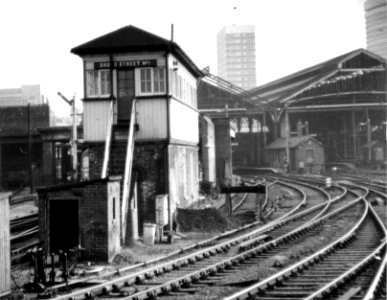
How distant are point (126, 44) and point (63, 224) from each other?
242 inches

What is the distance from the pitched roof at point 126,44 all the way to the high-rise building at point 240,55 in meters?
148

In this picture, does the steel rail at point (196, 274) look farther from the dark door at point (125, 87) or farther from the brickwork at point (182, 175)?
the dark door at point (125, 87)

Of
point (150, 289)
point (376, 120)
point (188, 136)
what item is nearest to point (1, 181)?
point (188, 136)

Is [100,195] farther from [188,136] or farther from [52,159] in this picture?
[52,159]

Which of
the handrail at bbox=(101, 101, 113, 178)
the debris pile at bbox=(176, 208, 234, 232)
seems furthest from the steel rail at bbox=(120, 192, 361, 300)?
the handrail at bbox=(101, 101, 113, 178)

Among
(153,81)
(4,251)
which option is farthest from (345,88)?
(4,251)

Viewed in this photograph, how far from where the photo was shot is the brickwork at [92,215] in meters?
11.5

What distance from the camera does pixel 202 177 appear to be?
2719cm

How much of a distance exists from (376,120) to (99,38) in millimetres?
46361

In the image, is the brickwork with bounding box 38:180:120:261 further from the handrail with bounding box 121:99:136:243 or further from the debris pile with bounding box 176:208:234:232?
the debris pile with bounding box 176:208:234:232

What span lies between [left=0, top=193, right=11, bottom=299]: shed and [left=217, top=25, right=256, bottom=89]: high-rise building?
15619 centimetres

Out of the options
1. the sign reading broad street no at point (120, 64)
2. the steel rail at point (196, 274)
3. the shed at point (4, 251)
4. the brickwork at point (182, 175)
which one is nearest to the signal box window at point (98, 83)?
the sign reading broad street no at point (120, 64)

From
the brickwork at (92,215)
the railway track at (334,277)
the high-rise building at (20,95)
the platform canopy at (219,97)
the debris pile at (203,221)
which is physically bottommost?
the railway track at (334,277)

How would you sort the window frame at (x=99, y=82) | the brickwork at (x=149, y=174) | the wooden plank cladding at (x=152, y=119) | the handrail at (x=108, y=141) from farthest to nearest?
the window frame at (x=99, y=82)
the wooden plank cladding at (x=152, y=119)
the brickwork at (x=149, y=174)
the handrail at (x=108, y=141)
